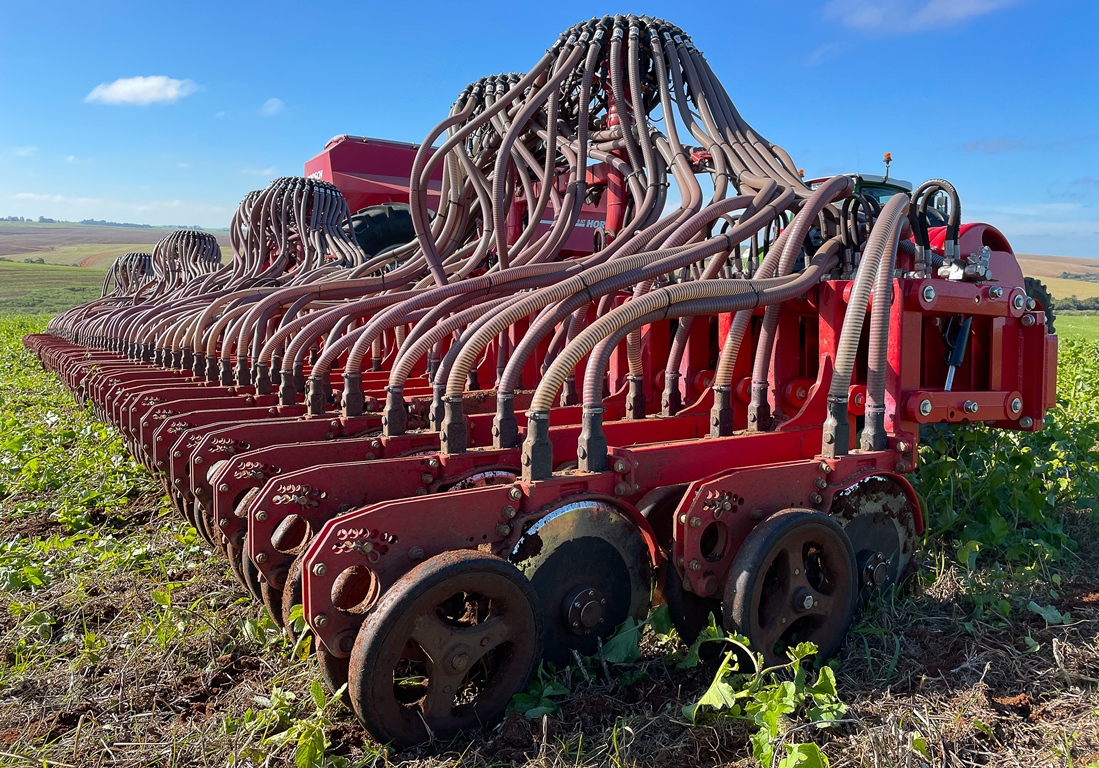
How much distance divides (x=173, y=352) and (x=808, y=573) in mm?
4841

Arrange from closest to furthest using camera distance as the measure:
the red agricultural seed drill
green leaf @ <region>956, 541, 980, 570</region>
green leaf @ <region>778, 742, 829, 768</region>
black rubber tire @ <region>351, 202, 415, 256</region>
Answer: green leaf @ <region>778, 742, 829, 768</region>
the red agricultural seed drill
green leaf @ <region>956, 541, 980, 570</region>
black rubber tire @ <region>351, 202, 415, 256</region>

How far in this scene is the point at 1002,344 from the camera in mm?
3541

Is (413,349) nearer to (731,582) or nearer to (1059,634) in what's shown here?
(731,582)

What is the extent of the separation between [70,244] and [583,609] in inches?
3276

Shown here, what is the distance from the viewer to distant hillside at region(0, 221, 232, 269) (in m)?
58.8

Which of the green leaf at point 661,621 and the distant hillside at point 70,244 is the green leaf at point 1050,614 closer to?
the green leaf at point 661,621

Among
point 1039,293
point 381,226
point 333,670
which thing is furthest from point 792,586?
point 381,226

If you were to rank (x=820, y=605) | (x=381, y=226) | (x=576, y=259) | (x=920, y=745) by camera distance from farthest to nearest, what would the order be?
(x=381, y=226)
(x=576, y=259)
(x=820, y=605)
(x=920, y=745)

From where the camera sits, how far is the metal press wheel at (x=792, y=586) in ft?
7.66

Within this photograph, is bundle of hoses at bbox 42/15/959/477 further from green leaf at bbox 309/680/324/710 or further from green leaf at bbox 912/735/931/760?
green leaf at bbox 912/735/931/760

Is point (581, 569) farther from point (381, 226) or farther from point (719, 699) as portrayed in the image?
point (381, 226)

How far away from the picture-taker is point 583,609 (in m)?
2.38

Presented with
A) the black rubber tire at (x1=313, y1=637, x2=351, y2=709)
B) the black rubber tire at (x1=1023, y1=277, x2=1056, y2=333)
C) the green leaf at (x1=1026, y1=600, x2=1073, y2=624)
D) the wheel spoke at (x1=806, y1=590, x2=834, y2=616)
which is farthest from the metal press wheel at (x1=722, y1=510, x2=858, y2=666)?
the black rubber tire at (x1=1023, y1=277, x2=1056, y2=333)

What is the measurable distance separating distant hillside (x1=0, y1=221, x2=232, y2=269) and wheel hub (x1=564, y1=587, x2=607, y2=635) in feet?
170
